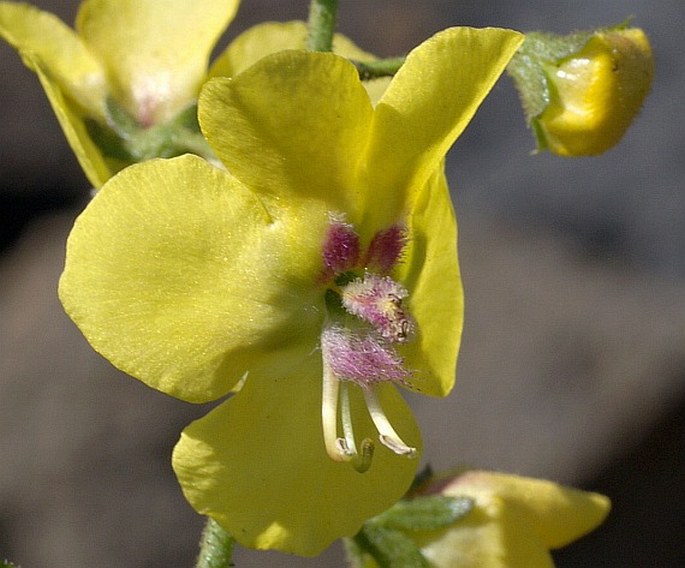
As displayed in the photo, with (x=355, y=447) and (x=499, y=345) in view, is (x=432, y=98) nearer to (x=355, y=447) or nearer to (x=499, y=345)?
(x=355, y=447)

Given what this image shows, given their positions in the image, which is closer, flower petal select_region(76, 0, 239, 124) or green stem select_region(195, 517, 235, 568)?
green stem select_region(195, 517, 235, 568)

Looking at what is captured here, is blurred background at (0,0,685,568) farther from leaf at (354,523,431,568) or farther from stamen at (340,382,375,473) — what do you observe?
stamen at (340,382,375,473)

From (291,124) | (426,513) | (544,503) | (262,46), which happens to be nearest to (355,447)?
(291,124)

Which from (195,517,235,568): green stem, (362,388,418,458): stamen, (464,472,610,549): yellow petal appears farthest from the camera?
(464,472,610,549): yellow petal

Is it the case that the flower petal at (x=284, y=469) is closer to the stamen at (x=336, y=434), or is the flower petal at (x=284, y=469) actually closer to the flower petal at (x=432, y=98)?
the stamen at (x=336, y=434)

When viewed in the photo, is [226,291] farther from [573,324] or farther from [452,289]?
[573,324]

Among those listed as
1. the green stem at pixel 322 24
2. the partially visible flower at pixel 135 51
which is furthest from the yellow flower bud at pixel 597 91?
the partially visible flower at pixel 135 51

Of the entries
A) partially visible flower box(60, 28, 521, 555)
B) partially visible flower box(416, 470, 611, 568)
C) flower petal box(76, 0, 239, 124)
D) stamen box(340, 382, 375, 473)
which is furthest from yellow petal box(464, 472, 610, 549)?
flower petal box(76, 0, 239, 124)
